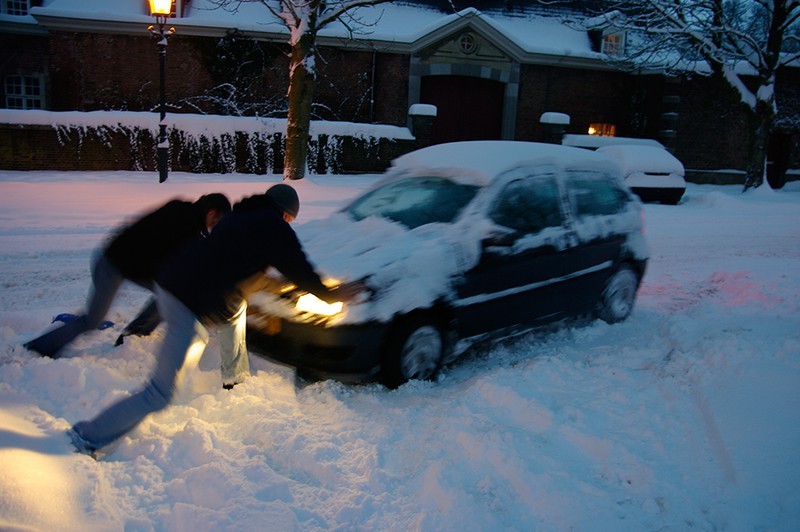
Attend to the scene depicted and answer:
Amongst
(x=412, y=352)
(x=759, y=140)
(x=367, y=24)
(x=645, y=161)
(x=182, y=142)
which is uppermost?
(x=367, y=24)

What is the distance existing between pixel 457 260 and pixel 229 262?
6.06ft

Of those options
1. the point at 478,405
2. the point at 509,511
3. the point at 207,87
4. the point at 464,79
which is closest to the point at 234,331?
the point at 478,405

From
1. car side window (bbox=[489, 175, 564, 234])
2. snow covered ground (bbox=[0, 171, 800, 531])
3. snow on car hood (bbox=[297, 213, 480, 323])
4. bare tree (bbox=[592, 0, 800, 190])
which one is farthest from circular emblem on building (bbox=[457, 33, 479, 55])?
snow on car hood (bbox=[297, 213, 480, 323])

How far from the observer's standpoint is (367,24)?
18281mm

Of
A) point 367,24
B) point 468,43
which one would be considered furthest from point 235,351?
point 468,43

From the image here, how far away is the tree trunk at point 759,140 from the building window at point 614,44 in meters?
6.90

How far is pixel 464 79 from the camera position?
869 inches

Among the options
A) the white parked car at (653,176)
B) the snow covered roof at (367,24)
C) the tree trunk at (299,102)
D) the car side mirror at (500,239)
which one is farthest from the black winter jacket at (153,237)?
the snow covered roof at (367,24)

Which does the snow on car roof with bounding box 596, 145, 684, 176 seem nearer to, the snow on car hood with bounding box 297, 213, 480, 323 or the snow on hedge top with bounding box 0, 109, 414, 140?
the snow on hedge top with bounding box 0, 109, 414, 140

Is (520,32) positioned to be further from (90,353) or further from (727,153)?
(90,353)

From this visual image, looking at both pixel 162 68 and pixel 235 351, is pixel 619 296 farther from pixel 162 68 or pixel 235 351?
pixel 162 68

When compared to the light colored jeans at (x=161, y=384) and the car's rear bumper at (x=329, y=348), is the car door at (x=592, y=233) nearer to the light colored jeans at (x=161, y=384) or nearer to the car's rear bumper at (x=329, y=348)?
the car's rear bumper at (x=329, y=348)

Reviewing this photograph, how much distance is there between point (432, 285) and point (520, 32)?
21.3 metres

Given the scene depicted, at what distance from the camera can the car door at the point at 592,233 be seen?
5532 mm
